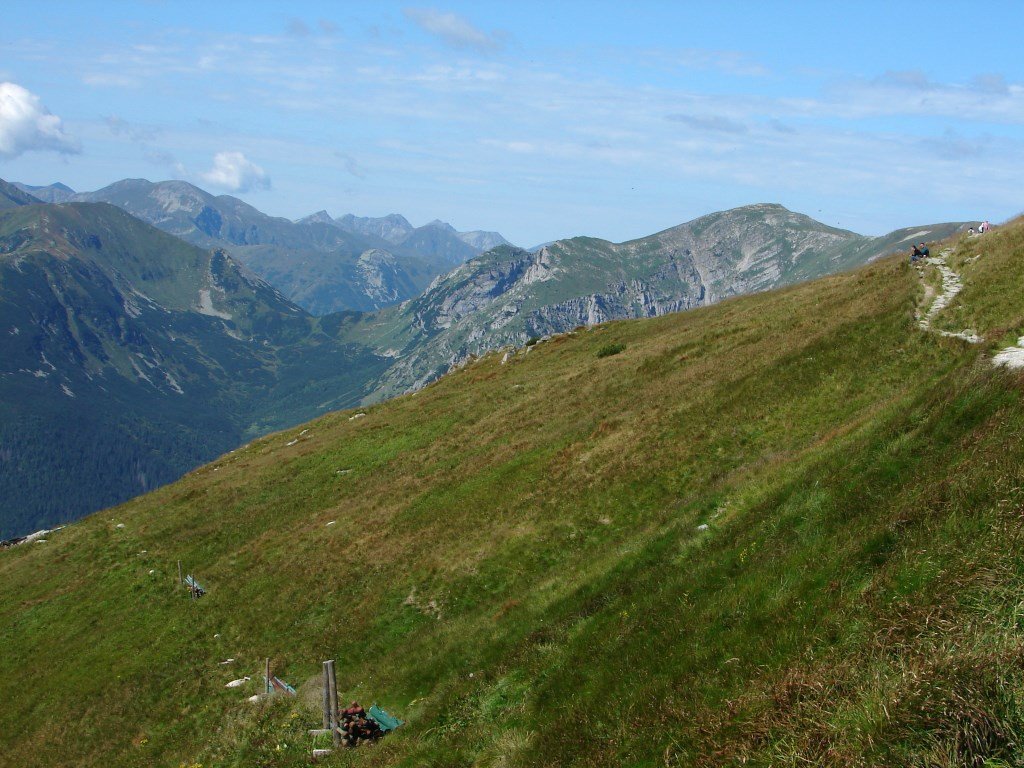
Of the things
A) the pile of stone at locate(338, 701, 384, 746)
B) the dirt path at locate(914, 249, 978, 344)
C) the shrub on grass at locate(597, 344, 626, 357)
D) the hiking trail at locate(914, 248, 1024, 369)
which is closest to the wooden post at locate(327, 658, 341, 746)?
the pile of stone at locate(338, 701, 384, 746)

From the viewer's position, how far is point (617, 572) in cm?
2009

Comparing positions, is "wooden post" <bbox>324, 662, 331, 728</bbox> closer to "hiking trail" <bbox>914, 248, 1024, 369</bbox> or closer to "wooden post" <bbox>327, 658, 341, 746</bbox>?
"wooden post" <bbox>327, 658, 341, 746</bbox>

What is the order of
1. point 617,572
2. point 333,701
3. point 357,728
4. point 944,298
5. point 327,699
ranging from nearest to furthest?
point 357,728, point 333,701, point 327,699, point 617,572, point 944,298

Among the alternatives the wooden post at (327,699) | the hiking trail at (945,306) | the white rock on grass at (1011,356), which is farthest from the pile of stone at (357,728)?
the white rock on grass at (1011,356)

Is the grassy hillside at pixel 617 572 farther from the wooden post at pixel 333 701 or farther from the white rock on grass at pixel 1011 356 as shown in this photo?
the white rock on grass at pixel 1011 356

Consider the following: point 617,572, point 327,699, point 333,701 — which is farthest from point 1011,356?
point 327,699

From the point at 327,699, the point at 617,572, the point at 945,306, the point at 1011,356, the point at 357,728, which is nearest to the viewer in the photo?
the point at 357,728

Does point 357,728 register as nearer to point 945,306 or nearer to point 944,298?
point 945,306

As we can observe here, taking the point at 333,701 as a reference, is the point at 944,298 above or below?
above

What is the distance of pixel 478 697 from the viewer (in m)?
15.8

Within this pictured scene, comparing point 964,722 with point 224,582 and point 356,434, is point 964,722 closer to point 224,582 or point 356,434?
point 224,582

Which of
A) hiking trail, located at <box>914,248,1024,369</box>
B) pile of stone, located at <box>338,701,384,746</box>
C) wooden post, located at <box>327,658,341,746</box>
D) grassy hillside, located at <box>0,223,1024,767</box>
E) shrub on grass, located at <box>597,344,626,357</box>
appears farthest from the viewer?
shrub on grass, located at <box>597,344,626,357</box>

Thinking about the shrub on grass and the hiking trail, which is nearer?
the hiking trail

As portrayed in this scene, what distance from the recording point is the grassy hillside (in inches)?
370
